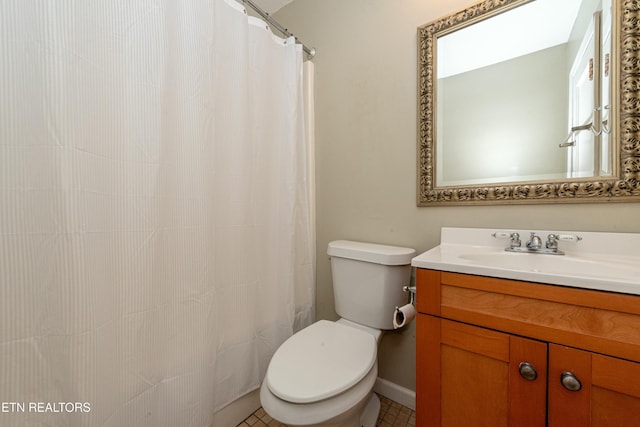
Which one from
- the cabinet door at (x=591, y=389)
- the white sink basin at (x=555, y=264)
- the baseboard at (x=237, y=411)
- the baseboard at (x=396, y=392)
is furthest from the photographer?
the baseboard at (x=396, y=392)

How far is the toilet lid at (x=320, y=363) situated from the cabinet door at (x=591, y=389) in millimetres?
499

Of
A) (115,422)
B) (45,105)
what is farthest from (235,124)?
(115,422)

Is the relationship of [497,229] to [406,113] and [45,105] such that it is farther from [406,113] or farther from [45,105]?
[45,105]

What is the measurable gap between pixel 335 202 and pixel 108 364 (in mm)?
1144

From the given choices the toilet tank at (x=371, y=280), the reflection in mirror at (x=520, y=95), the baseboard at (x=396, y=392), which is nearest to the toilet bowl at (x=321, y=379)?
the toilet tank at (x=371, y=280)

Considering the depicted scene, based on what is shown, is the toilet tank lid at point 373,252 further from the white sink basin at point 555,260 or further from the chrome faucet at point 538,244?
the chrome faucet at point 538,244

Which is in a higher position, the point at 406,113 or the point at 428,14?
the point at 428,14

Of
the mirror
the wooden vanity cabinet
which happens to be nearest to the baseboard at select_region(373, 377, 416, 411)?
the wooden vanity cabinet

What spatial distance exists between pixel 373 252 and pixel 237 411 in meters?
0.95

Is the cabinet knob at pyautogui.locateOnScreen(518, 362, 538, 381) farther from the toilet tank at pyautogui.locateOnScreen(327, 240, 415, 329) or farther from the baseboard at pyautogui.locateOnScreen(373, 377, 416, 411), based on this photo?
the baseboard at pyautogui.locateOnScreen(373, 377, 416, 411)

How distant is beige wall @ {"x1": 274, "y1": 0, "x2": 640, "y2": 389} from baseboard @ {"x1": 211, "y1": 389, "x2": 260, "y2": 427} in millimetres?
A: 555

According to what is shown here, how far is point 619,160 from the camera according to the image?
0.82 metres

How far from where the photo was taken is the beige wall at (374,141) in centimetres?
116

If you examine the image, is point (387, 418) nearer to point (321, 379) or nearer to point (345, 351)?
point (345, 351)
